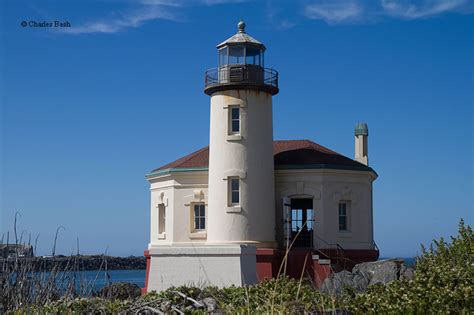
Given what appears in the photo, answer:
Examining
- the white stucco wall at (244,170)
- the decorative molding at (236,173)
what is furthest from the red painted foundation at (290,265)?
the decorative molding at (236,173)

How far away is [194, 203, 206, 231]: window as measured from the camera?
28.6 m

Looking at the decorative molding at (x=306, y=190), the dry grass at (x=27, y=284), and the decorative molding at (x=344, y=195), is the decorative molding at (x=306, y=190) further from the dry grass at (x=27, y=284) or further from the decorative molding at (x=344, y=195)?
the dry grass at (x=27, y=284)

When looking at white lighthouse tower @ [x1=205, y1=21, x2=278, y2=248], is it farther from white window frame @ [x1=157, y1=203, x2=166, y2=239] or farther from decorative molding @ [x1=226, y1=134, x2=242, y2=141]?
white window frame @ [x1=157, y1=203, x2=166, y2=239]

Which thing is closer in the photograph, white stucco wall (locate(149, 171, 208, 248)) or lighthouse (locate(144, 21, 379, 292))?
lighthouse (locate(144, 21, 379, 292))

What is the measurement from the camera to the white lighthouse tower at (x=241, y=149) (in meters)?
26.8

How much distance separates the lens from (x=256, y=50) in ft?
90.4

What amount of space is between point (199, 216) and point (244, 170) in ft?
10.1

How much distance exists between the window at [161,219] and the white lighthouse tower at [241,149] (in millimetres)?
3356

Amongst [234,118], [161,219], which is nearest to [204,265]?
[234,118]

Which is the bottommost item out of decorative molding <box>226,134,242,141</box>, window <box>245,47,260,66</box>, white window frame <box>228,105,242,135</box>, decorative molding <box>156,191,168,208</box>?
decorative molding <box>156,191,168,208</box>

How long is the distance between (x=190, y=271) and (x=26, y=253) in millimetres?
13622

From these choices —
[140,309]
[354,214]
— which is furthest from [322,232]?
[140,309]

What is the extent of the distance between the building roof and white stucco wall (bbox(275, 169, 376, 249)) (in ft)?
0.78

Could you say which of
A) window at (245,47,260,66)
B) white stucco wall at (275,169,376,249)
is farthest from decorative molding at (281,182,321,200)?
window at (245,47,260,66)
